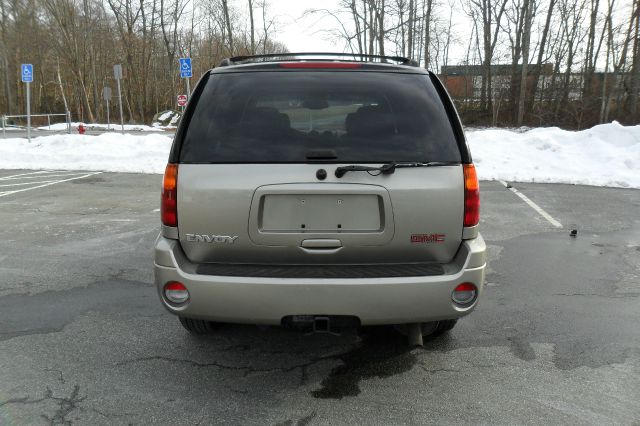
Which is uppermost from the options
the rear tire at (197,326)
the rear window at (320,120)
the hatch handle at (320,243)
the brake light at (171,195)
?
the rear window at (320,120)

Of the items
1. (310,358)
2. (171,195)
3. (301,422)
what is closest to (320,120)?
(171,195)

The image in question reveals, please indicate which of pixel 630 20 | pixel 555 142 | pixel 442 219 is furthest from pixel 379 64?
pixel 630 20

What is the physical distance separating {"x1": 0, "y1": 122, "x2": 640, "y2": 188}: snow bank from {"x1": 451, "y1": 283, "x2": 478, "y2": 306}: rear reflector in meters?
9.28

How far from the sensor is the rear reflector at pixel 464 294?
2729 mm

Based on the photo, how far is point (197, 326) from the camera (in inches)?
134

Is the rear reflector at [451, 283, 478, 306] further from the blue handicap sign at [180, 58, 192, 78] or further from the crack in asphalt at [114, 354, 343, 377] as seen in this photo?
the blue handicap sign at [180, 58, 192, 78]

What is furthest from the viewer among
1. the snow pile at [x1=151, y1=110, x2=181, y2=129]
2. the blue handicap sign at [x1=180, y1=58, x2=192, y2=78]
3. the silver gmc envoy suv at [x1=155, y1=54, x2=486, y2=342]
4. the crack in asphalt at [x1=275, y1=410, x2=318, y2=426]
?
the snow pile at [x1=151, y1=110, x2=181, y2=129]

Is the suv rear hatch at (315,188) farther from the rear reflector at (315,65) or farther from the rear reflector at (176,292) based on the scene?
the rear reflector at (315,65)

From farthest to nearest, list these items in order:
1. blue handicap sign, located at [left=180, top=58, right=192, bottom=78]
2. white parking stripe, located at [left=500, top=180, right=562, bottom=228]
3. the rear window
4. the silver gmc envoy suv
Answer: blue handicap sign, located at [left=180, top=58, right=192, bottom=78], white parking stripe, located at [left=500, top=180, right=562, bottom=228], the rear window, the silver gmc envoy suv

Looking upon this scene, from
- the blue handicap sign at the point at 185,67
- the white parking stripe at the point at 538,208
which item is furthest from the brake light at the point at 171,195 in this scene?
the blue handicap sign at the point at 185,67

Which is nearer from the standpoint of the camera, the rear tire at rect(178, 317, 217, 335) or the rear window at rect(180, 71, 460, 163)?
the rear window at rect(180, 71, 460, 163)

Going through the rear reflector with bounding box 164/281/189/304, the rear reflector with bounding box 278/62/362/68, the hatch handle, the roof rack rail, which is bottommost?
the rear reflector with bounding box 164/281/189/304

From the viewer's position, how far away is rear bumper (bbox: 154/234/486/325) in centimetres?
261

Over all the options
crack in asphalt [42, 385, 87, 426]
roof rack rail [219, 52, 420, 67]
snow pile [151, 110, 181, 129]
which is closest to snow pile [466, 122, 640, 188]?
roof rack rail [219, 52, 420, 67]
